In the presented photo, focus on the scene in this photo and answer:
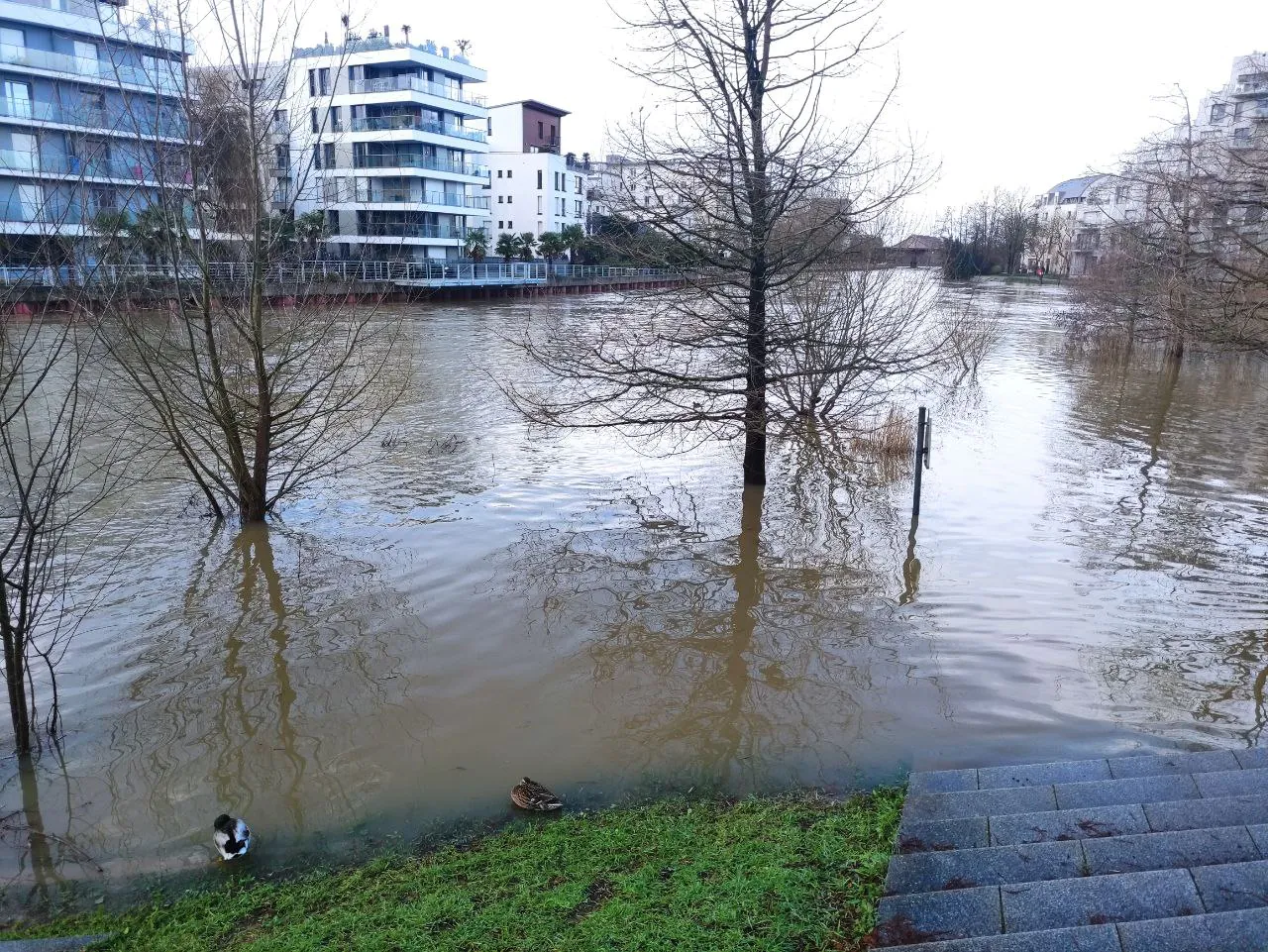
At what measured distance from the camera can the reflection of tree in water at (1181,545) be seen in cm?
749

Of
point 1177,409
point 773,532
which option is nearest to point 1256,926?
point 773,532

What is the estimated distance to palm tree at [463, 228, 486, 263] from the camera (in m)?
54.8

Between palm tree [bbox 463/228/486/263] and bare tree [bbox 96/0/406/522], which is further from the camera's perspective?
palm tree [bbox 463/228/486/263]

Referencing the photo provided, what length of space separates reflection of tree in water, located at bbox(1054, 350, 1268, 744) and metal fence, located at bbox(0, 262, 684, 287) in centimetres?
620

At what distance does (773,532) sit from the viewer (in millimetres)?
11680

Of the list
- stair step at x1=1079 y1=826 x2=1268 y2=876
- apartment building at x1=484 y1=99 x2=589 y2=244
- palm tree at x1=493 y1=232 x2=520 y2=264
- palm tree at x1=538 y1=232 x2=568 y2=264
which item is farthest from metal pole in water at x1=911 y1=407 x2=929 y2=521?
apartment building at x1=484 y1=99 x2=589 y2=244

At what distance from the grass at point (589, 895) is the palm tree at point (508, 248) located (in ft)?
176

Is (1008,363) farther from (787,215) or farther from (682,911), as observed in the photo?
(682,911)

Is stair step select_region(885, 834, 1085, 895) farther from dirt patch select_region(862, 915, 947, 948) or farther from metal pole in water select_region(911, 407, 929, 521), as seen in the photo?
metal pole in water select_region(911, 407, 929, 521)

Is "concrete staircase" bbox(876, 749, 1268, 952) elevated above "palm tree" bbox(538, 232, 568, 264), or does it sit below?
below

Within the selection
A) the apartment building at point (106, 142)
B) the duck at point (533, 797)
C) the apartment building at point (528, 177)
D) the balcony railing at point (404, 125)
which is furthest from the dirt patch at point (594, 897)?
the apartment building at point (528, 177)

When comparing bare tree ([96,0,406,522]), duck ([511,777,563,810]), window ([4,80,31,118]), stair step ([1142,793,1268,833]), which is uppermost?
window ([4,80,31,118])

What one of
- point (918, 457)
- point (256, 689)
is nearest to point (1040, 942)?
point (256, 689)

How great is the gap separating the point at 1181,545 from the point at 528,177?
61.9 m
